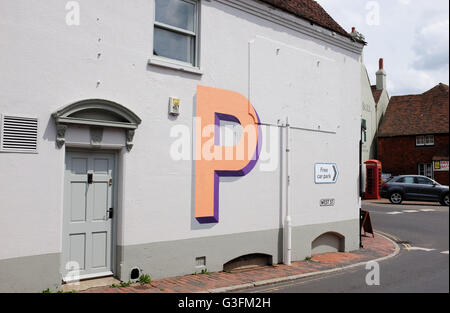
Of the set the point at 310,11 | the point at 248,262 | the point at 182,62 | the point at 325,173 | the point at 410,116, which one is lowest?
the point at 248,262

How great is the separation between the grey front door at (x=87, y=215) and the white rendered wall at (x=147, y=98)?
30 cm

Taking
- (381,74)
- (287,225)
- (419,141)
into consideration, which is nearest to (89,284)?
(287,225)

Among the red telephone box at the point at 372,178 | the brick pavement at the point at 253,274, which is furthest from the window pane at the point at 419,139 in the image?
the brick pavement at the point at 253,274

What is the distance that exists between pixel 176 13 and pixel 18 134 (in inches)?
166

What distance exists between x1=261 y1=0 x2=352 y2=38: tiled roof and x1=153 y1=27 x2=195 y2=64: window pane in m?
2.61

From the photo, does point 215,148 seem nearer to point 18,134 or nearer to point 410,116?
point 18,134

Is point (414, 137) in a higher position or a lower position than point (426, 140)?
higher

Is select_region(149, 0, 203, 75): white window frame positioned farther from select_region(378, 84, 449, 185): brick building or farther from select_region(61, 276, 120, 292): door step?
select_region(61, 276, 120, 292): door step

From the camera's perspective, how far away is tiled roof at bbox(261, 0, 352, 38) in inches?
415

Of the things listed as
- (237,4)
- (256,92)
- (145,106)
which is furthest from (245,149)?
(237,4)

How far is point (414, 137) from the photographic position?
8.23 m

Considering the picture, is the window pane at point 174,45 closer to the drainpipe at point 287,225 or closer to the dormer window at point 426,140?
the drainpipe at point 287,225

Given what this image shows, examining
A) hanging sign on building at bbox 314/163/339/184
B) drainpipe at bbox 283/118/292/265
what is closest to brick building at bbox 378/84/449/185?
hanging sign on building at bbox 314/163/339/184
